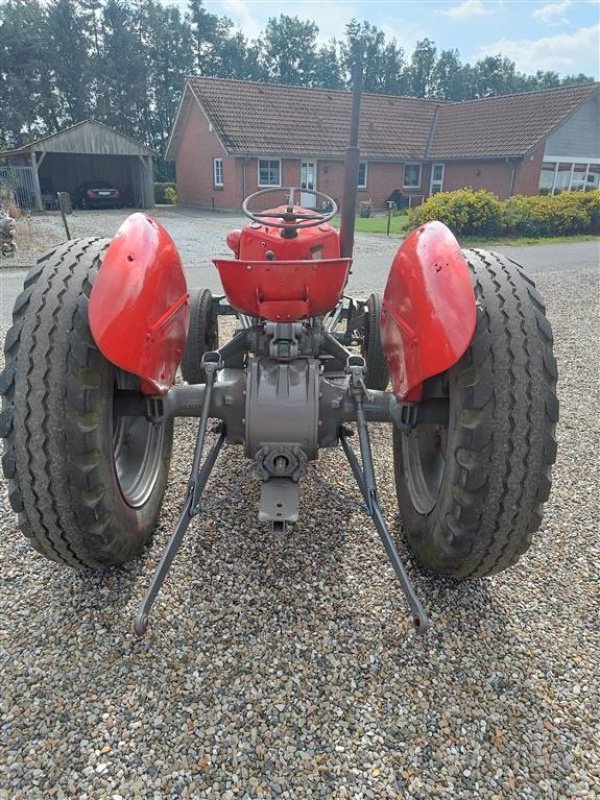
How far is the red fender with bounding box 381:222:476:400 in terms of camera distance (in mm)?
1998

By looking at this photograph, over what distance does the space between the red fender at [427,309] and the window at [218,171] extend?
77.3ft

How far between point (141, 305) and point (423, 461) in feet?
4.79

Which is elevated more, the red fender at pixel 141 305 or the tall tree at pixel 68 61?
the tall tree at pixel 68 61

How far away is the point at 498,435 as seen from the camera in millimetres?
1953

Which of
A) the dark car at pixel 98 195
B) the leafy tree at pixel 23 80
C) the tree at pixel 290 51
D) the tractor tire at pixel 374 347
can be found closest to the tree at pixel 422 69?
the tree at pixel 290 51

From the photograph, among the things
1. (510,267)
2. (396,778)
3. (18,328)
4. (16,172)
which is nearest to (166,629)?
(396,778)

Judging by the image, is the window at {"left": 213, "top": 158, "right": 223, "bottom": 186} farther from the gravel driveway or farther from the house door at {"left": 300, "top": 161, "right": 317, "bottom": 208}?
the gravel driveway

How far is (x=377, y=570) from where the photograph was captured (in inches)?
99.3

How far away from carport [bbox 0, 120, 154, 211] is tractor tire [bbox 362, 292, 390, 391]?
2030cm

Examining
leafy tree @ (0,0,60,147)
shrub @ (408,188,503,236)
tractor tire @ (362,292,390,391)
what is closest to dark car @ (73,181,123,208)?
shrub @ (408,188,503,236)

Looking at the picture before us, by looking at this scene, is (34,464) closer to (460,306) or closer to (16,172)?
(460,306)

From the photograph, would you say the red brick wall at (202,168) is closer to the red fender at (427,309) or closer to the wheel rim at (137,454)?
the wheel rim at (137,454)

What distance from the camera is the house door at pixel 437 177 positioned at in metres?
26.6

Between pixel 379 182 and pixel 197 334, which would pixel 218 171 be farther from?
pixel 197 334
